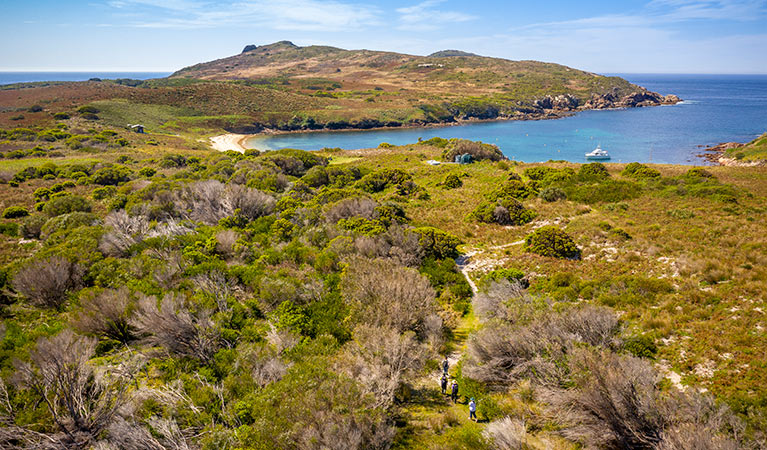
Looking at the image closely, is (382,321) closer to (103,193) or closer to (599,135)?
(103,193)

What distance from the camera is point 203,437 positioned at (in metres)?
8.33

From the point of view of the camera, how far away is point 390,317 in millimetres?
12258

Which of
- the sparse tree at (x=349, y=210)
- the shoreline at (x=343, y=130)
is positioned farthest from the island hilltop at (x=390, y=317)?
the shoreline at (x=343, y=130)

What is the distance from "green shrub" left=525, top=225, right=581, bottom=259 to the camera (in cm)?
1880

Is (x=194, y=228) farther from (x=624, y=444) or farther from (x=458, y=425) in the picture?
(x=624, y=444)

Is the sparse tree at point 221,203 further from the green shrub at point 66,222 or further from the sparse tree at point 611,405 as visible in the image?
the sparse tree at point 611,405

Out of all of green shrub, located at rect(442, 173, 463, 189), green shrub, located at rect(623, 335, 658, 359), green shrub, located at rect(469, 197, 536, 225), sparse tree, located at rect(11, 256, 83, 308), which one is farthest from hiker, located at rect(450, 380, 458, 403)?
green shrub, located at rect(442, 173, 463, 189)

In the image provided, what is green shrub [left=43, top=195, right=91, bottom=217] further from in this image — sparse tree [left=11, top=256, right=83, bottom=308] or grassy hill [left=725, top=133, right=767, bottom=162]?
grassy hill [left=725, top=133, right=767, bottom=162]

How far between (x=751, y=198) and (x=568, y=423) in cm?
2330

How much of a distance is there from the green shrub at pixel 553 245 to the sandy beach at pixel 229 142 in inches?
2346

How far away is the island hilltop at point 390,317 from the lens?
8125mm

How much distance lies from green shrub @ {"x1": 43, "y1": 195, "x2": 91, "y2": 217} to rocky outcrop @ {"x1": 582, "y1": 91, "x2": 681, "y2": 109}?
155194 millimetres

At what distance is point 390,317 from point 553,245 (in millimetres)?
11411

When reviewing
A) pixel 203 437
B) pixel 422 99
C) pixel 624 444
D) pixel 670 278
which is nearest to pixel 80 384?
pixel 203 437
